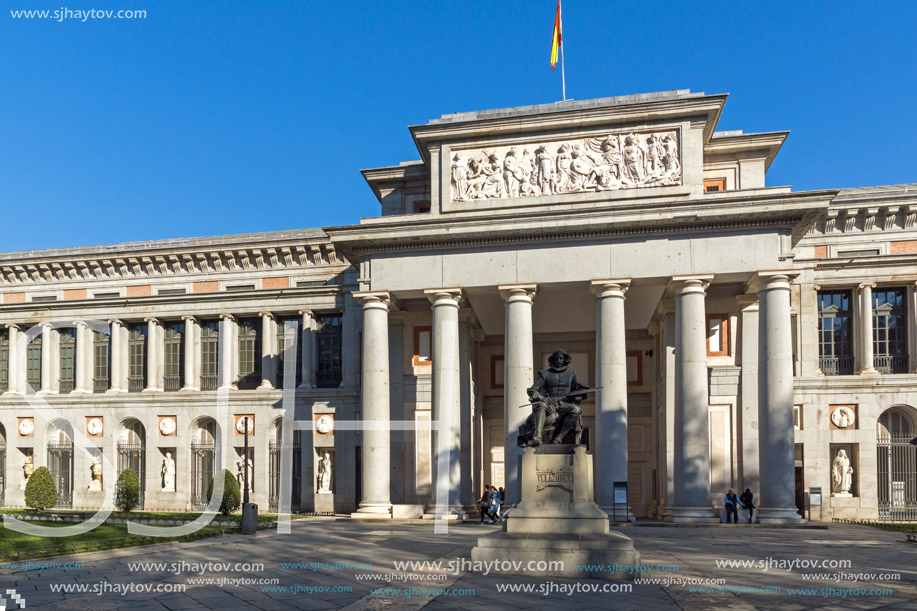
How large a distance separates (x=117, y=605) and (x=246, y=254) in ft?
109

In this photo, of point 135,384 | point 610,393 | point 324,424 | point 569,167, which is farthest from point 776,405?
point 135,384

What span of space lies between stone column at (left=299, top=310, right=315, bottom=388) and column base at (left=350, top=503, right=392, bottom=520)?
10.9m

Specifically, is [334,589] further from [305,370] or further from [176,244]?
[176,244]

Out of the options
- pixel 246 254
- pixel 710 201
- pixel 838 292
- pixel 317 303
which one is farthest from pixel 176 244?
pixel 838 292

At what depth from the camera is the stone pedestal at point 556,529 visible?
54.0 feet

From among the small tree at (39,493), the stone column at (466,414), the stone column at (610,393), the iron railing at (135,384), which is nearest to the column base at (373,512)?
the stone column at (466,414)

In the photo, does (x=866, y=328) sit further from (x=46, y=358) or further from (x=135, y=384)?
(x=46, y=358)

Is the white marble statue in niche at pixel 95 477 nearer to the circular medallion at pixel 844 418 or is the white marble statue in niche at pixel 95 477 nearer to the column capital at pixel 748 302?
the column capital at pixel 748 302

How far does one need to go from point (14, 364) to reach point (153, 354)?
9.00 meters

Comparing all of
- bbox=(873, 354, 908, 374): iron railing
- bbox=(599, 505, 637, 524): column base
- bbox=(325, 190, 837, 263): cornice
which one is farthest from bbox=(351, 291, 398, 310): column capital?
bbox=(873, 354, 908, 374): iron railing

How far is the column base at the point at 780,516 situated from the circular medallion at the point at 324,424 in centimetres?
2170

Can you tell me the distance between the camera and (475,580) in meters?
15.9

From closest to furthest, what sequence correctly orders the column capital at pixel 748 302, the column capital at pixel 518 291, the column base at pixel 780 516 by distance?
the column base at pixel 780 516
the column capital at pixel 518 291
the column capital at pixel 748 302

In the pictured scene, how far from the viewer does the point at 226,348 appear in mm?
44812
